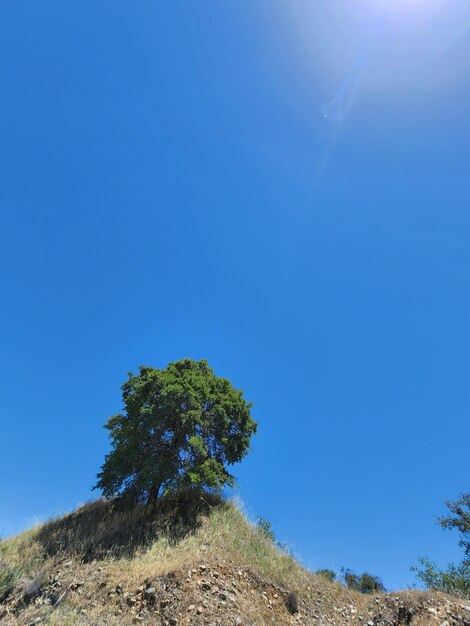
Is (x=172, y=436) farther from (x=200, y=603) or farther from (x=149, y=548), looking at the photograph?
(x=200, y=603)

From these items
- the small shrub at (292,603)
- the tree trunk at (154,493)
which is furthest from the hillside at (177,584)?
the tree trunk at (154,493)

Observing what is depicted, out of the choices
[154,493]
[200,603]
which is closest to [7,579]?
[154,493]

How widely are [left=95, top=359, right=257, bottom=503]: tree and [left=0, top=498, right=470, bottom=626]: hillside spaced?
1723 millimetres

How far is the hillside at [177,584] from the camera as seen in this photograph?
9.71 meters

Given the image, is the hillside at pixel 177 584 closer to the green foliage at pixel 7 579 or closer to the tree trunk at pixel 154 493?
the green foliage at pixel 7 579

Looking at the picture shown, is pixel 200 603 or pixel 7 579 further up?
pixel 200 603

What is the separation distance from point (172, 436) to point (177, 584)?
7889 mm

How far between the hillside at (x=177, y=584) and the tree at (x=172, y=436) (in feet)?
5.65

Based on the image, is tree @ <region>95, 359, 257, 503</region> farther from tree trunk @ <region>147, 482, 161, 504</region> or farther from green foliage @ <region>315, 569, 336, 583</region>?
green foliage @ <region>315, 569, 336, 583</region>

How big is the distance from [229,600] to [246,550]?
12.0 feet

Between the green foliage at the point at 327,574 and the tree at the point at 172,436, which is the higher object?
the tree at the point at 172,436

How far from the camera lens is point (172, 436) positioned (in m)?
17.8

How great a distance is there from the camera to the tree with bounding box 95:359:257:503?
16.3m

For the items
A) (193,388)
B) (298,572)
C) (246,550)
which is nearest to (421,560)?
(298,572)
